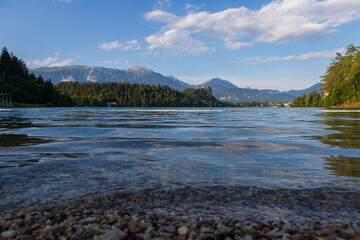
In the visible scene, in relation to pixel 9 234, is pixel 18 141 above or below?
below

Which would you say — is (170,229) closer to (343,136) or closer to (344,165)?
(344,165)

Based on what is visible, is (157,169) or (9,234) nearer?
(9,234)

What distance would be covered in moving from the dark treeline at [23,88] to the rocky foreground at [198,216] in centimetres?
19356

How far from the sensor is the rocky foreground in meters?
3.29

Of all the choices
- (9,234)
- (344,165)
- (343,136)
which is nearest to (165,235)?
(9,234)

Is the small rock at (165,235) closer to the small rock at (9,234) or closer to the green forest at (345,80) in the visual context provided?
the small rock at (9,234)

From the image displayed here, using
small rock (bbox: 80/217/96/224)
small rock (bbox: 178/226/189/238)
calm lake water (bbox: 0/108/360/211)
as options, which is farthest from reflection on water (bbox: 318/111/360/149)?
small rock (bbox: 80/217/96/224)

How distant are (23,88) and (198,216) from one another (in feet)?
691

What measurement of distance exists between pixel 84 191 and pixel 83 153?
444 centimetres

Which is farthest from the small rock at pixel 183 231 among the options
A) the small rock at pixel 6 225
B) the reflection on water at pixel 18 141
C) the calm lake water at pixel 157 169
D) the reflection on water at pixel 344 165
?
the reflection on water at pixel 18 141

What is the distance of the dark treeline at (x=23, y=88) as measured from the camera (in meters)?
167

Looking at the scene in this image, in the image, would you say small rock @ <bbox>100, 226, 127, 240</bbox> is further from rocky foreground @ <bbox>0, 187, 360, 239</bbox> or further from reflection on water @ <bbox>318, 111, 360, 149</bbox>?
reflection on water @ <bbox>318, 111, 360, 149</bbox>

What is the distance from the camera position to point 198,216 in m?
3.88

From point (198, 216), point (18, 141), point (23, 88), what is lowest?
point (18, 141)
